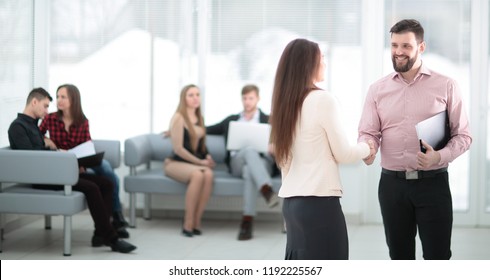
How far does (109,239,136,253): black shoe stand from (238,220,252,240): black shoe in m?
0.91

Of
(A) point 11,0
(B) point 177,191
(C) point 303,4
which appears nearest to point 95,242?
(B) point 177,191

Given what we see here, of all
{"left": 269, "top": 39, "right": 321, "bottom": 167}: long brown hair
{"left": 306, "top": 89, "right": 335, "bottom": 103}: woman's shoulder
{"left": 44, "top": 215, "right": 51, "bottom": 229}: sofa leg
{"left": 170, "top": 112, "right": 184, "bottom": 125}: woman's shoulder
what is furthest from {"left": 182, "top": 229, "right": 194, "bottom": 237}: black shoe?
{"left": 306, "top": 89, "right": 335, "bottom": 103}: woman's shoulder

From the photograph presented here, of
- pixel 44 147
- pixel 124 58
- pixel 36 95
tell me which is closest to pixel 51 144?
pixel 44 147

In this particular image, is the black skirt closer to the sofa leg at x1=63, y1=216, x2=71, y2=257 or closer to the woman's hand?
the sofa leg at x1=63, y1=216, x2=71, y2=257

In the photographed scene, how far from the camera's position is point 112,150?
7000 millimetres

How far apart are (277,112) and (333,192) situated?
1.21ft

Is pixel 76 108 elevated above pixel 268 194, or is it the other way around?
pixel 76 108

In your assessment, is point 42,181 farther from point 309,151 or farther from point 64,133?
point 309,151

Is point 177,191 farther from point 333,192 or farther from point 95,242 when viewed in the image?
point 333,192

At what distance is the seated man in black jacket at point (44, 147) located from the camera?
598 cm

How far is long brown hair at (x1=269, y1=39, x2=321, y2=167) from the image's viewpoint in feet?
10.9

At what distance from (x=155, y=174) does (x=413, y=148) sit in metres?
3.52

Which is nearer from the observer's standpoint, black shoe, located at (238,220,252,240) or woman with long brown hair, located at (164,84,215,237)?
black shoe, located at (238,220,252,240)
